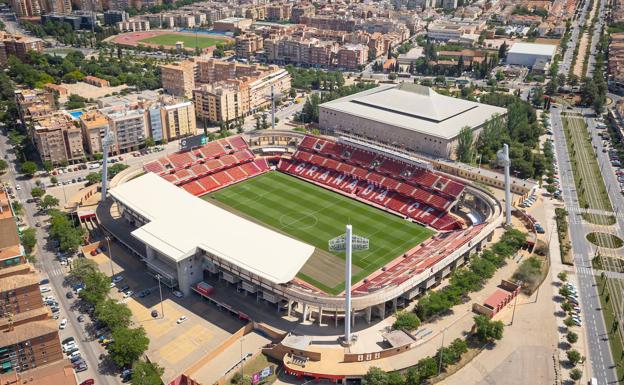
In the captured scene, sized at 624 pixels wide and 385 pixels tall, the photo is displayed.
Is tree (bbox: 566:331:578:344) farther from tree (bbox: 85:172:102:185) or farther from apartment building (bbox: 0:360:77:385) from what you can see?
tree (bbox: 85:172:102:185)

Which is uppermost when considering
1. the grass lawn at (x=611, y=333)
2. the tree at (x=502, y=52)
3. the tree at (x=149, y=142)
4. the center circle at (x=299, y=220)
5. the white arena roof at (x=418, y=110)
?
the tree at (x=502, y=52)

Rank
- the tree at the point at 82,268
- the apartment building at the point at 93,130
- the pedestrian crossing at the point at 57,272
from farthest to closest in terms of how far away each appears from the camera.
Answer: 1. the apartment building at the point at 93,130
2. the pedestrian crossing at the point at 57,272
3. the tree at the point at 82,268

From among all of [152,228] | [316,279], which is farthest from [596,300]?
[152,228]

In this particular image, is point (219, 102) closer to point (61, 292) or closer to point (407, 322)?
point (61, 292)

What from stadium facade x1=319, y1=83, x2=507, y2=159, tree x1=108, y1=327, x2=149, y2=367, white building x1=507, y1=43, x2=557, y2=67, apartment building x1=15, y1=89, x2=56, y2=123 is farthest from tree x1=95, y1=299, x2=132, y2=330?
white building x1=507, y1=43, x2=557, y2=67

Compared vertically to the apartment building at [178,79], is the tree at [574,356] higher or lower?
lower

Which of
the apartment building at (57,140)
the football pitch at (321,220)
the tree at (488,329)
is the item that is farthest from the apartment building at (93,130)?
the tree at (488,329)

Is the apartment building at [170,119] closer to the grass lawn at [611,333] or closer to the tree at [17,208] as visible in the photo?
the tree at [17,208]

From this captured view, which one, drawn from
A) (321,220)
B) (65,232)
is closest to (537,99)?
(321,220)
